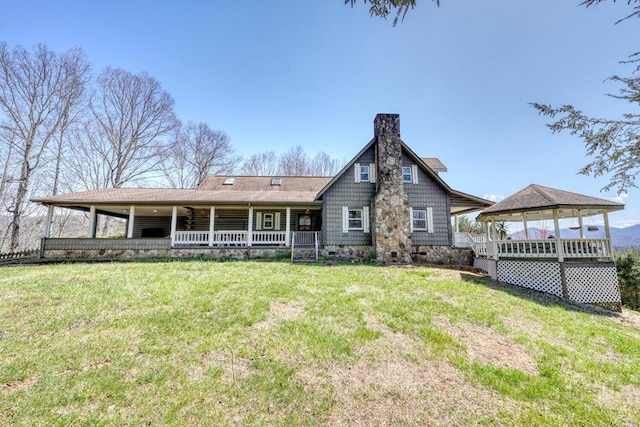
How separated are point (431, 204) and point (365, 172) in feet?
13.0

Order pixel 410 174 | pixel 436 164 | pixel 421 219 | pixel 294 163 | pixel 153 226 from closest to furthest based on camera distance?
pixel 421 219
pixel 410 174
pixel 153 226
pixel 436 164
pixel 294 163

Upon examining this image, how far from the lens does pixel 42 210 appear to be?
22.8 meters

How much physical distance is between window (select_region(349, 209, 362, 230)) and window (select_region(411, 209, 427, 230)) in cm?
284

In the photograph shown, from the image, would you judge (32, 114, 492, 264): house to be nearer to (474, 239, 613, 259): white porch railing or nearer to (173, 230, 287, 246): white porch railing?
(173, 230, 287, 246): white porch railing

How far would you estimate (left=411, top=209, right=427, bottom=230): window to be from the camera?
1383 centimetres

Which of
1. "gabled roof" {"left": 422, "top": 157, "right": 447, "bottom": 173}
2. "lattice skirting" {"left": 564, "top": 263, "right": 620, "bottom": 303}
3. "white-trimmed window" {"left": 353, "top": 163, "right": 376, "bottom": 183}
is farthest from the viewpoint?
"gabled roof" {"left": 422, "top": 157, "right": 447, "bottom": 173}

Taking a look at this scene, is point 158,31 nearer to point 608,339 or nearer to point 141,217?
point 141,217

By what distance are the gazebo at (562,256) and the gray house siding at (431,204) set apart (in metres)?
2.63

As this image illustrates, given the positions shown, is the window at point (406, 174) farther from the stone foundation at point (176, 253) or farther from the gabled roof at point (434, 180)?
the stone foundation at point (176, 253)

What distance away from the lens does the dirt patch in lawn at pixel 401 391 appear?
2.96 m

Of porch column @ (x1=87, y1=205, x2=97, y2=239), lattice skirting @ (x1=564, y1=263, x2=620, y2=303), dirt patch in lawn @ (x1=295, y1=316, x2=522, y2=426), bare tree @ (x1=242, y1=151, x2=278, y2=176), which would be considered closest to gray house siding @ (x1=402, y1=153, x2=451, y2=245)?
lattice skirting @ (x1=564, y1=263, x2=620, y2=303)

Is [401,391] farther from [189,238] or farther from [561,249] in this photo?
[189,238]

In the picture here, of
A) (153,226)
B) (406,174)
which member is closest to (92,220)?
(153,226)

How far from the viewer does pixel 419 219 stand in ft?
45.6
